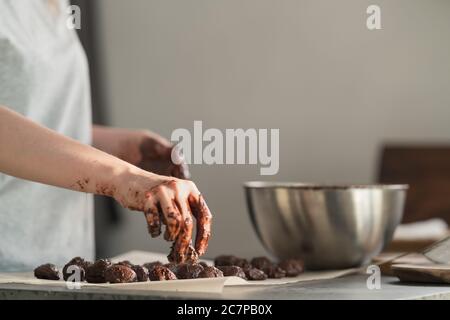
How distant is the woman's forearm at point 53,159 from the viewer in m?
0.88

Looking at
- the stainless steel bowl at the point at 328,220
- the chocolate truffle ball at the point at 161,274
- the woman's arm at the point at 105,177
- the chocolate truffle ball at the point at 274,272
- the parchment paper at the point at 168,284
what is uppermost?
the woman's arm at the point at 105,177

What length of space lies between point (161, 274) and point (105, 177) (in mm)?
163

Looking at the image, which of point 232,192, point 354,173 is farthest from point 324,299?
point 354,173

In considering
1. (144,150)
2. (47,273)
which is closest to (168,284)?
(47,273)

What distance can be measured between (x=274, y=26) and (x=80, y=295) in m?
2.36

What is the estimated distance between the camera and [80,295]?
828mm

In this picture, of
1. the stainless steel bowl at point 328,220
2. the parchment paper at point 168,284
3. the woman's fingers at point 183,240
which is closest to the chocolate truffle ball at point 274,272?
the parchment paper at point 168,284

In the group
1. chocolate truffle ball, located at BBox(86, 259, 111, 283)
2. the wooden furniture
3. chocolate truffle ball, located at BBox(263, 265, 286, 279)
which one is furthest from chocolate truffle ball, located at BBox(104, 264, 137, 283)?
the wooden furniture

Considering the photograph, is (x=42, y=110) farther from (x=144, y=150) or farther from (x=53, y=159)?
(x=53, y=159)

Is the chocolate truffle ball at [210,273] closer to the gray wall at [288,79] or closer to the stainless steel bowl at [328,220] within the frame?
the stainless steel bowl at [328,220]

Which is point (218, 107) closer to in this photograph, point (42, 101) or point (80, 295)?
point (42, 101)

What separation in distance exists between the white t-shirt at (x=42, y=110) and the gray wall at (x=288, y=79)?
1635 mm

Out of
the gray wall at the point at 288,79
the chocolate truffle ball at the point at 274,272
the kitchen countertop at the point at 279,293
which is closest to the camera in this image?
the kitchen countertop at the point at 279,293

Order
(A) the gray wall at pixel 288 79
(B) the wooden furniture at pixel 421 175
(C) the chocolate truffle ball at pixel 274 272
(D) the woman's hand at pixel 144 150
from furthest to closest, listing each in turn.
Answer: (A) the gray wall at pixel 288 79 < (B) the wooden furniture at pixel 421 175 < (D) the woman's hand at pixel 144 150 < (C) the chocolate truffle ball at pixel 274 272
